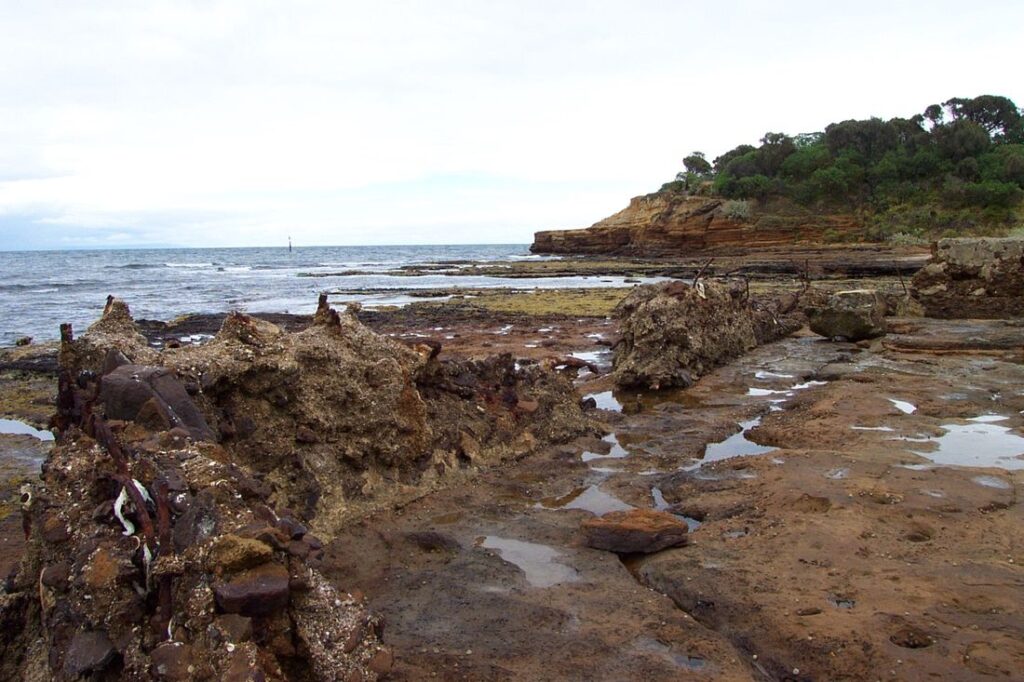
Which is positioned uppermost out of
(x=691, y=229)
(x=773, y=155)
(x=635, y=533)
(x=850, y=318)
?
(x=773, y=155)

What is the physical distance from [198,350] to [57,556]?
221 centimetres

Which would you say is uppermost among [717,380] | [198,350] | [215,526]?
[198,350]

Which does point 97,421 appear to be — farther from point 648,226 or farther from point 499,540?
point 648,226

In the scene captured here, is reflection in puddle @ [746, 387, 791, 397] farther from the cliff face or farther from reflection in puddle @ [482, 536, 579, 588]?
the cliff face

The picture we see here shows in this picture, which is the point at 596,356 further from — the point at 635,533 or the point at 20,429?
the point at 635,533

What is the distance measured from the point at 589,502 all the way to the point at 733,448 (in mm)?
2213

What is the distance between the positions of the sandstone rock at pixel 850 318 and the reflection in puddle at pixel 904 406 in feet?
18.4

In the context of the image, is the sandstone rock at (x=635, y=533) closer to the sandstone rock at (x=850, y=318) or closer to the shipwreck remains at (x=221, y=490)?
the shipwreck remains at (x=221, y=490)

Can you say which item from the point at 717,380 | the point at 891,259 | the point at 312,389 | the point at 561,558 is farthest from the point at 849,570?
the point at 891,259

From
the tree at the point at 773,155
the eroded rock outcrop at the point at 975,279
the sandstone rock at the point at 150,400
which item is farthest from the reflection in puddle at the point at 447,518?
the tree at the point at 773,155

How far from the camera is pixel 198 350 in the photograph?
5.40 metres

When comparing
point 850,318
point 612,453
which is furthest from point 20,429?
point 850,318

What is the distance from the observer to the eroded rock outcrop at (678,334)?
1032 cm

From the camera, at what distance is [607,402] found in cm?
968
